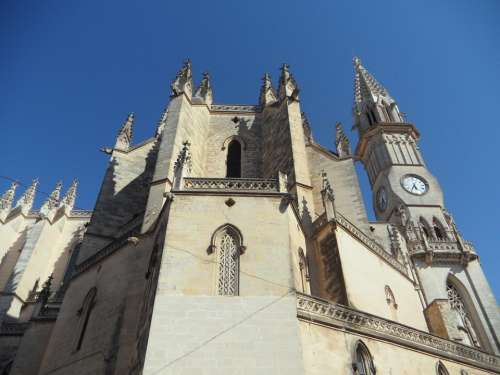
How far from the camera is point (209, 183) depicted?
1101 cm

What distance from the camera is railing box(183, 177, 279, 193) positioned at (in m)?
10.9

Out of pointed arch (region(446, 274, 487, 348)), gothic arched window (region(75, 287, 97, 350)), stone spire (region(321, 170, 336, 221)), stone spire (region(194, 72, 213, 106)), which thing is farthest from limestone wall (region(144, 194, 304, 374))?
pointed arch (region(446, 274, 487, 348))

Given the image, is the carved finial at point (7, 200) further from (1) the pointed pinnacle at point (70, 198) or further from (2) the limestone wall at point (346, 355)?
(2) the limestone wall at point (346, 355)

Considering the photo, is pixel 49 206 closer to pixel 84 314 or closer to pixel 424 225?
pixel 84 314

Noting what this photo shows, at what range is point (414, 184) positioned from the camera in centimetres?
Answer: 2659

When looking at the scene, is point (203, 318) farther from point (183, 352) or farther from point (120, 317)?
point (120, 317)

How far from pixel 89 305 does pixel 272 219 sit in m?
6.58

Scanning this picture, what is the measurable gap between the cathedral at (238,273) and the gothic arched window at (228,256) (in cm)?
4

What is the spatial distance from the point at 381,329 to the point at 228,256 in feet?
14.4

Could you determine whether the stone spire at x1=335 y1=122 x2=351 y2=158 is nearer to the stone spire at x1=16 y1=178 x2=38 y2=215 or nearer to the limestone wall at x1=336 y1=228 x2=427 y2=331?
the limestone wall at x1=336 y1=228 x2=427 y2=331

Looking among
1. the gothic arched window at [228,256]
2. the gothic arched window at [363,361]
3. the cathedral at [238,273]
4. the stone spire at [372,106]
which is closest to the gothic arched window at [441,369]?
the cathedral at [238,273]

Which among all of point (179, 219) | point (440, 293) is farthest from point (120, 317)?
point (440, 293)

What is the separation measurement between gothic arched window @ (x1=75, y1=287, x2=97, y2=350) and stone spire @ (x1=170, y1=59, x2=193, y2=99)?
357 inches

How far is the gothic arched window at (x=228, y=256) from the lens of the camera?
29.1ft
